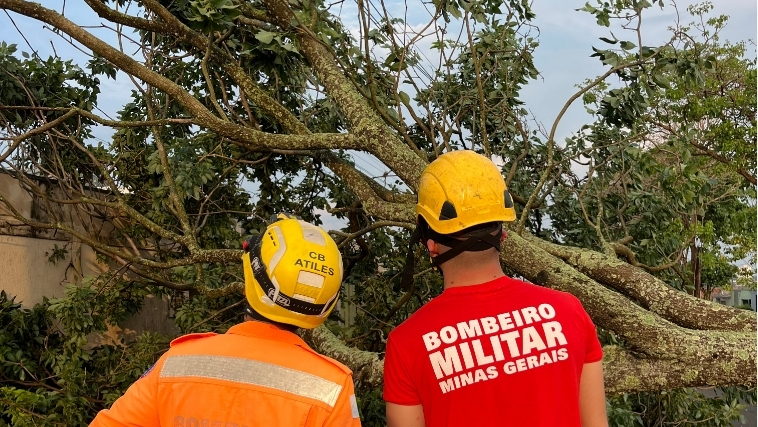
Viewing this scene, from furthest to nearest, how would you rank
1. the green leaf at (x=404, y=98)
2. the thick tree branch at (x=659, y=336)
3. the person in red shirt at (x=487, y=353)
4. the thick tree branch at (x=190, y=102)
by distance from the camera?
the green leaf at (x=404, y=98), the thick tree branch at (x=190, y=102), the thick tree branch at (x=659, y=336), the person in red shirt at (x=487, y=353)

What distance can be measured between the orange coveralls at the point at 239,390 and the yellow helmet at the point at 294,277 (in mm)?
97

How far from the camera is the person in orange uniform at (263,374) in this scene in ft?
5.26

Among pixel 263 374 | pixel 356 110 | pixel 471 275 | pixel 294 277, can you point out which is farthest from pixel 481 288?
pixel 356 110

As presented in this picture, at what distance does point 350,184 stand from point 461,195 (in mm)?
2374

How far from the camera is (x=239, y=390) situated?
5.28 feet

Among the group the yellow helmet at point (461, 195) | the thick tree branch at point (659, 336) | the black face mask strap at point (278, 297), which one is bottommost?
the thick tree branch at point (659, 336)

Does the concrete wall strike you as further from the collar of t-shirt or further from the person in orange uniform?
the collar of t-shirt

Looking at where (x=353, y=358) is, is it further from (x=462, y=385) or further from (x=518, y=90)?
(x=518, y=90)

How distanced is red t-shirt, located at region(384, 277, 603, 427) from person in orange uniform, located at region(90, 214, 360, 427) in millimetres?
191

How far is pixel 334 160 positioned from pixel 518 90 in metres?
2.15

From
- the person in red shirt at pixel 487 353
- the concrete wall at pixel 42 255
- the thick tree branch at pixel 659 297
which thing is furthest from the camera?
the concrete wall at pixel 42 255

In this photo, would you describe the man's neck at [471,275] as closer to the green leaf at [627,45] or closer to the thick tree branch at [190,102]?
the thick tree branch at [190,102]

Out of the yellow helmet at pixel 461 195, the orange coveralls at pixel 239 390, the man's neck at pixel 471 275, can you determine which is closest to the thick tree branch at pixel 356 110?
the yellow helmet at pixel 461 195

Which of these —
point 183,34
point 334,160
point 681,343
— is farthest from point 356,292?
point 681,343
